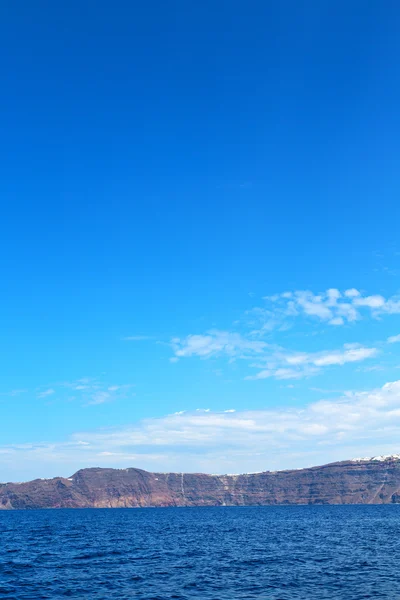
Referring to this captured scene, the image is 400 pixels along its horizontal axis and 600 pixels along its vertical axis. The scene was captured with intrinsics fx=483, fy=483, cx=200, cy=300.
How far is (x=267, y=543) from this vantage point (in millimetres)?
79438

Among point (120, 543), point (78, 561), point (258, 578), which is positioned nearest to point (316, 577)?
point (258, 578)

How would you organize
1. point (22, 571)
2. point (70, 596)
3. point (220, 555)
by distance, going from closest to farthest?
point (70, 596) → point (22, 571) → point (220, 555)

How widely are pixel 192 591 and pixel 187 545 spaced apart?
39938mm

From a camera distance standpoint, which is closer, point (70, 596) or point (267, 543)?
point (70, 596)

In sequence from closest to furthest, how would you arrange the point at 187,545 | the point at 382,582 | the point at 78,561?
the point at 382,582 → the point at 78,561 → the point at 187,545

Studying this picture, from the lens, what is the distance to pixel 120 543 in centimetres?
8362

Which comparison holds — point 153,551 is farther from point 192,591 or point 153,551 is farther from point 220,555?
point 192,591

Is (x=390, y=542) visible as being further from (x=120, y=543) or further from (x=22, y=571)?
(x=22, y=571)

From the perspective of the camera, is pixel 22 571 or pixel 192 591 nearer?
pixel 192 591

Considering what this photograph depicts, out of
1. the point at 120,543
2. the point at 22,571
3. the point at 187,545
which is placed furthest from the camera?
the point at 120,543

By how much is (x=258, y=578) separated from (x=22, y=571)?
26003 millimetres

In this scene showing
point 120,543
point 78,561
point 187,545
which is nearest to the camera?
point 78,561

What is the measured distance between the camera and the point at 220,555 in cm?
6412

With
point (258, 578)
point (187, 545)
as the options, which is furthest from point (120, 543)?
point (258, 578)
